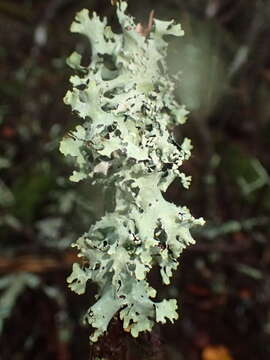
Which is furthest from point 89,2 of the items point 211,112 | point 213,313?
point 213,313

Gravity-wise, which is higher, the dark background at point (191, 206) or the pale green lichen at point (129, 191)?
the dark background at point (191, 206)

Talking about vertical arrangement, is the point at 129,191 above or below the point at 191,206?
below

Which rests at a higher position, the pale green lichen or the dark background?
the dark background

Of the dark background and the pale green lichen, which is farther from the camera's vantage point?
the dark background

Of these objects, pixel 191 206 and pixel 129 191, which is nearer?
pixel 129 191

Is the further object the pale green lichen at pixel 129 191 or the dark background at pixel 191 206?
the dark background at pixel 191 206
